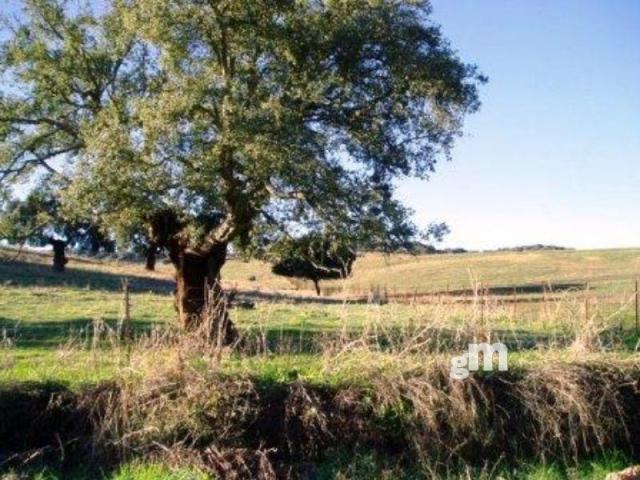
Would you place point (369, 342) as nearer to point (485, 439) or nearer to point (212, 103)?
point (485, 439)

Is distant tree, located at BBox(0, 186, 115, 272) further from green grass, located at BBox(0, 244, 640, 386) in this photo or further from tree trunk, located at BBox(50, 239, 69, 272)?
tree trunk, located at BBox(50, 239, 69, 272)

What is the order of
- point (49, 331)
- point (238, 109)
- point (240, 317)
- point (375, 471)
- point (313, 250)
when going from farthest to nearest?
point (240, 317) → point (49, 331) → point (313, 250) → point (238, 109) → point (375, 471)

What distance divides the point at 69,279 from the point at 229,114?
3331 centimetres

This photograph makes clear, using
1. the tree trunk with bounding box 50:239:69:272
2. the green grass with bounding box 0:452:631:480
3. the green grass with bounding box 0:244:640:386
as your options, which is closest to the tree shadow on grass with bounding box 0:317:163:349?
the green grass with bounding box 0:244:640:386

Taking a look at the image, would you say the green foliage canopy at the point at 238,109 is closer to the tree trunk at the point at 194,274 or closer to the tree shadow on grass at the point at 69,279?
the tree trunk at the point at 194,274

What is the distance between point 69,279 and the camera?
46750mm

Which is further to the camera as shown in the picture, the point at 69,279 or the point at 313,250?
the point at 69,279

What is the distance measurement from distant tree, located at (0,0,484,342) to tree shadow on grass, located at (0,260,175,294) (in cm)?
2064

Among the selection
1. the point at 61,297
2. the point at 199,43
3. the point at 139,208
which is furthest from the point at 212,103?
the point at 61,297

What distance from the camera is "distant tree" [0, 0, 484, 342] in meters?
16.0

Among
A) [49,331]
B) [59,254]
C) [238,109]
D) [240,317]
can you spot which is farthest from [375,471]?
[59,254]

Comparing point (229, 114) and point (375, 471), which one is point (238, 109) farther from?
point (375, 471)

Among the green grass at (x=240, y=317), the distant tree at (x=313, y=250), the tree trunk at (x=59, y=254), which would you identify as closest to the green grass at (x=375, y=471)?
the green grass at (x=240, y=317)

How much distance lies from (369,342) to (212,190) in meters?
6.62
